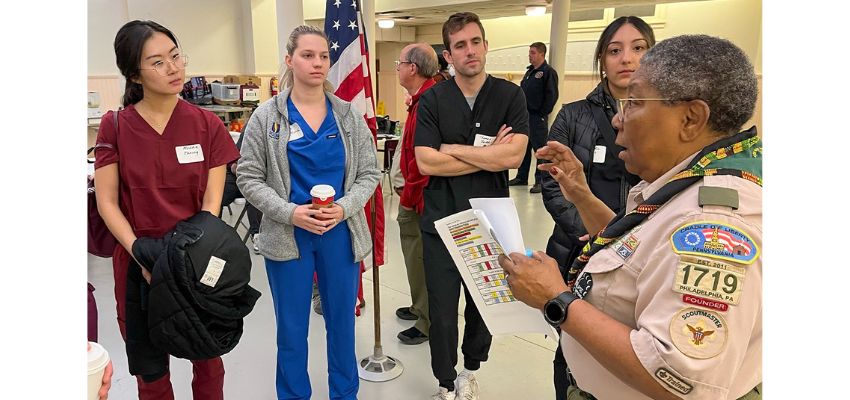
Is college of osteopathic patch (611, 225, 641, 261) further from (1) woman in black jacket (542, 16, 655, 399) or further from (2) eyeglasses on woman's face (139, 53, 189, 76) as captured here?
(2) eyeglasses on woman's face (139, 53, 189, 76)

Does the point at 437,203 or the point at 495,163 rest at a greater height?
the point at 495,163

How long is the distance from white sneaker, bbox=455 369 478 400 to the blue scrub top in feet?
3.79

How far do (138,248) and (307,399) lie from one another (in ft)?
3.40

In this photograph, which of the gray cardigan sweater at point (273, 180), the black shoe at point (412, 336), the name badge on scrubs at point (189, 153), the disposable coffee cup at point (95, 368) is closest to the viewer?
the disposable coffee cup at point (95, 368)

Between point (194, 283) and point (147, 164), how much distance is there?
458mm

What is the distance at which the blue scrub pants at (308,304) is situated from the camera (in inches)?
86.9

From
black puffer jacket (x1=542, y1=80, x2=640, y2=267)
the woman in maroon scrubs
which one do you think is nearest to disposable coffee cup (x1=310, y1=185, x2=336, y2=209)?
the woman in maroon scrubs

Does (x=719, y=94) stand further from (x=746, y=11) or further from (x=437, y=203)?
(x=746, y=11)

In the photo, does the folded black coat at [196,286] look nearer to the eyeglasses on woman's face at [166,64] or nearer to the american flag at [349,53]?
the eyeglasses on woman's face at [166,64]

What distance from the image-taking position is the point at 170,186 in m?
1.83

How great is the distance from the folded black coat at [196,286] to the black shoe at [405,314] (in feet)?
5.75

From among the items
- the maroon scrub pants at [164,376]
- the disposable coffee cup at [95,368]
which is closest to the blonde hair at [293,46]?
the maroon scrub pants at [164,376]

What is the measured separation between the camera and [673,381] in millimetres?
894

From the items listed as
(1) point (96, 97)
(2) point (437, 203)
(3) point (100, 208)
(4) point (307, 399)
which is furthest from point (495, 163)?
(1) point (96, 97)
